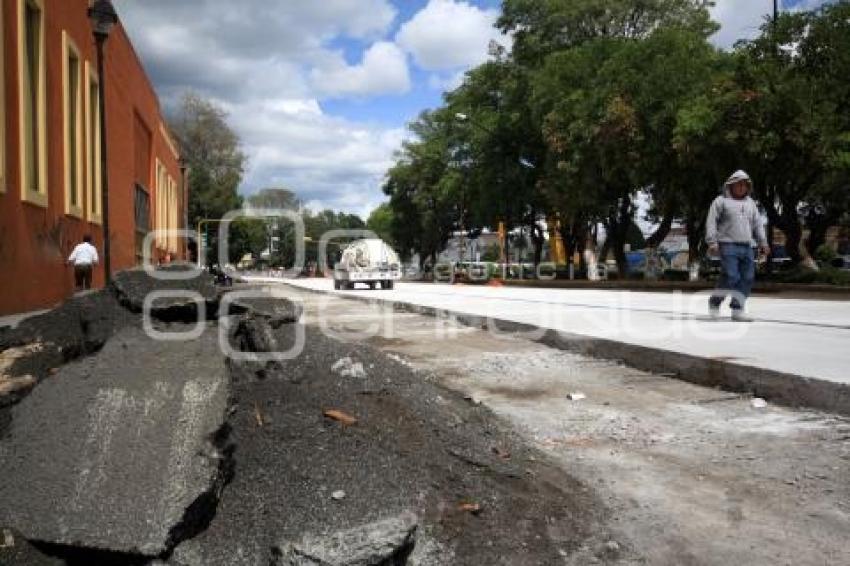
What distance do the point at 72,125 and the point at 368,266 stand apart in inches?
701

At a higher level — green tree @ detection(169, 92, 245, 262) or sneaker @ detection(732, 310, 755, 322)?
green tree @ detection(169, 92, 245, 262)

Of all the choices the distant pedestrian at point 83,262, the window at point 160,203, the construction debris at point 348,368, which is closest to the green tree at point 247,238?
the window at point 160,203

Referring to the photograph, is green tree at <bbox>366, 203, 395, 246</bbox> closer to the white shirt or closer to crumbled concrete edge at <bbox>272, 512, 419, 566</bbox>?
the white shirt

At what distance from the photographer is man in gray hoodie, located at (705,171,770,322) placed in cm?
901

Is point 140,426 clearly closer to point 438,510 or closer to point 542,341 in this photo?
point 438,510

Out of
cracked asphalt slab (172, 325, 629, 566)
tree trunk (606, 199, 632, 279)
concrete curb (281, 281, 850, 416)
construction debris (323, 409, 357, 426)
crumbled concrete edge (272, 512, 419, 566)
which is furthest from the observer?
tree trunk (606, 199, 632, 279)

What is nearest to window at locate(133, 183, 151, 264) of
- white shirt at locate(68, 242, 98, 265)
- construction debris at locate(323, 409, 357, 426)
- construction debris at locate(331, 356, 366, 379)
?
white shirt at locate(68, 242, 98, 265)

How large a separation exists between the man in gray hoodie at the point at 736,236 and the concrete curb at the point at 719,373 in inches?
81.7

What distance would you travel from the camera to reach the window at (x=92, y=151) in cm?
1791

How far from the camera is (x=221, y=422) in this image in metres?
3.21

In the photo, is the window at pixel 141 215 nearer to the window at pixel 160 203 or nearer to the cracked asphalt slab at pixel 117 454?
the window at pixel 160 203

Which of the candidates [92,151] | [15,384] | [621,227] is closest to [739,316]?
[15,384]

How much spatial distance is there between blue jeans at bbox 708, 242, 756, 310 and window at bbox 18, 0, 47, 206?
33.9 ft

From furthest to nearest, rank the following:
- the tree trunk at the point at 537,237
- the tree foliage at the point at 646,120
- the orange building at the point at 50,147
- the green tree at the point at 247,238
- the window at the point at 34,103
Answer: the green tree at the point at 247,238
the tree trunk at the point at 537,237
the tree foliage at the point at 646,120
the window at the point at 34,103
the orange building at the point at 50,147
